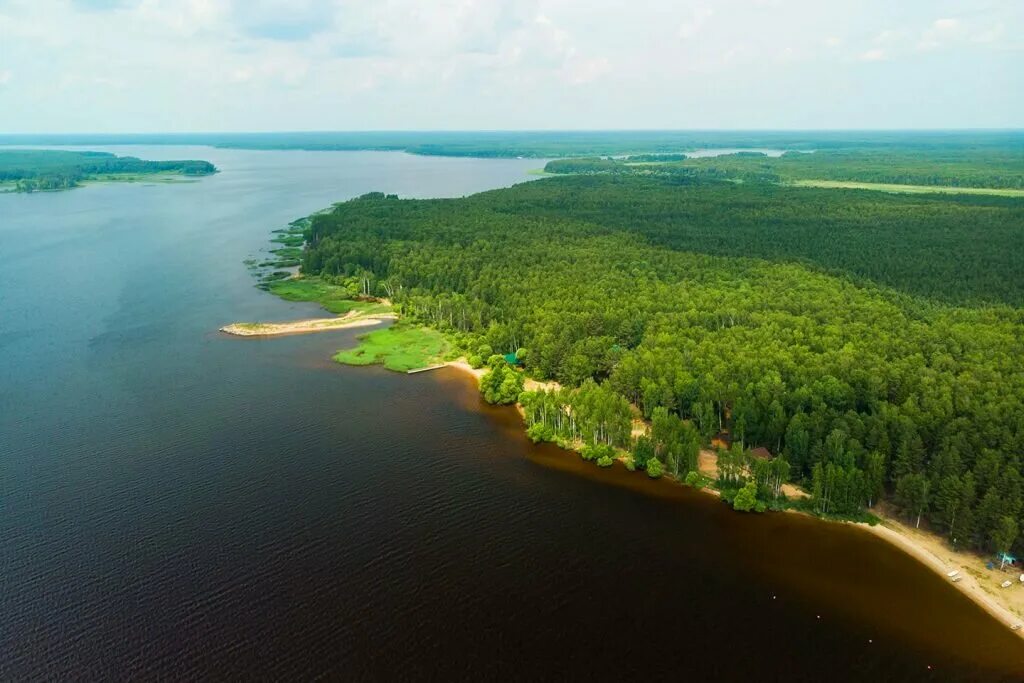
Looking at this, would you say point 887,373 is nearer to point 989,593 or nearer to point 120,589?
point 989,593

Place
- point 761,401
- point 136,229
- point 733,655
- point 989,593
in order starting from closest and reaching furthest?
1. point 733,655
2. point 989,593
3. point 761,401
4. point 136,229

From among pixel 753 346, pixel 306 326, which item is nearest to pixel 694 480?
pixel 753 346

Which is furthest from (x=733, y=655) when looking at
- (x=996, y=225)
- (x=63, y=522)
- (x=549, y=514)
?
(x=996, y=225)

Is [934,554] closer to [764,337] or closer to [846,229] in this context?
[764,337]

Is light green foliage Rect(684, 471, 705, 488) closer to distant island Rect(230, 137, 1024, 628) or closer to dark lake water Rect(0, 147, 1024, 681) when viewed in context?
distant island Rect(230, 137, 1024, 628)

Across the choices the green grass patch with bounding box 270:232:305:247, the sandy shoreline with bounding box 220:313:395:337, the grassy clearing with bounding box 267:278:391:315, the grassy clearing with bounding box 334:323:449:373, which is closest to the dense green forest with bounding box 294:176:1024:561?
the grassy clearing with bounding box 334:323:449:373

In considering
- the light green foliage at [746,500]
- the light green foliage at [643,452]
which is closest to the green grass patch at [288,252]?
the light green foliage at [643,452]

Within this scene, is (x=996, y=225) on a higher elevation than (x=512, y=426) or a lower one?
higher
